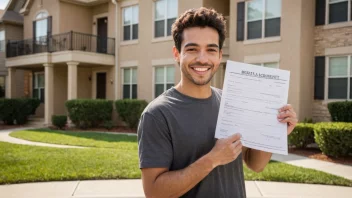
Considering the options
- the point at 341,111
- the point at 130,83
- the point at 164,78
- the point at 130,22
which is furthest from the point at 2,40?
the point at 341,111

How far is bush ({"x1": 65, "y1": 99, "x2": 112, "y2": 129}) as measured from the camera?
1600 centimetres

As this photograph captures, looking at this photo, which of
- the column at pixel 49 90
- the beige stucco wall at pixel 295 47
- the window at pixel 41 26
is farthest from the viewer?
the window at pixel 41 26

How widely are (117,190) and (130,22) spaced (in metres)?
13.4

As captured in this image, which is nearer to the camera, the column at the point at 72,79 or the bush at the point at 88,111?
the bush at the point at 88,111

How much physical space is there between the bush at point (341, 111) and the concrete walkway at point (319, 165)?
303cm

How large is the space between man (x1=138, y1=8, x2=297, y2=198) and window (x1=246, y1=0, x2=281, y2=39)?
11.4 meters

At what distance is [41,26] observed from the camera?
65.4 ft

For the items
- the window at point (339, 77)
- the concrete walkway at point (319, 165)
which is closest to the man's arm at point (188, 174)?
the concrete walkway at point (319, 165)

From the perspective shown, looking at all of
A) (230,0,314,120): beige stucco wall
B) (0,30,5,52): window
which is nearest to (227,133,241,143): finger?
(230,0,314,120): beige stucco wall

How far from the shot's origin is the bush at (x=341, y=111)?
10.7 m

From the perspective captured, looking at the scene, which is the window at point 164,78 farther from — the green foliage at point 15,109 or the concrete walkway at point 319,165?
the green foliage at point 15,109

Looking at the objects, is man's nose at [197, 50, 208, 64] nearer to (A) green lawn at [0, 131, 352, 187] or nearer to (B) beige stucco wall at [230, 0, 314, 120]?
(A) green lawn at [0, 131, 352, 187]

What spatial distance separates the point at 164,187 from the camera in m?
1.74

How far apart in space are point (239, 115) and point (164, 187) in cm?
63
